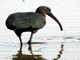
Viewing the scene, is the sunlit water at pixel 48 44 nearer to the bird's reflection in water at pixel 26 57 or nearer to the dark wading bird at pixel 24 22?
the bird's reflection in water at pixel 26 57

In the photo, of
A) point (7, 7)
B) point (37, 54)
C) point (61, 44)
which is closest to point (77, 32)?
point (61, 44)

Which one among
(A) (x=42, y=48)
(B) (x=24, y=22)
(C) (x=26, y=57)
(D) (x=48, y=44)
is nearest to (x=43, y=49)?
(A) (x=42, y=48)

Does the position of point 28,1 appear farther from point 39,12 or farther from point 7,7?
point 39,12

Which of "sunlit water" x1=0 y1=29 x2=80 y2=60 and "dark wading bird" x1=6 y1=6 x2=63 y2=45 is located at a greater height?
"dark wading bird" x1=6 y1=6 x2=63 y2=45

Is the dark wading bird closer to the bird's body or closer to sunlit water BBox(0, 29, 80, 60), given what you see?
the bird's body

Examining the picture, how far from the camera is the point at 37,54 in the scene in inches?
516

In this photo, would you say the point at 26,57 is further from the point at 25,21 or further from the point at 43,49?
the point at 25,21

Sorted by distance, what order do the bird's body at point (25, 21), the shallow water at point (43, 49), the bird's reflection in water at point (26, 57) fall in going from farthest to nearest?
1. the bird's body at point (25, 21)
2. the shallow water at point (43, 49)
3. the bird's reflection in water at point (26, 57)

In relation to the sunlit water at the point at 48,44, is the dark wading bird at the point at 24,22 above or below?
above

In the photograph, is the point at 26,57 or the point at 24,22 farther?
the point at 24,22

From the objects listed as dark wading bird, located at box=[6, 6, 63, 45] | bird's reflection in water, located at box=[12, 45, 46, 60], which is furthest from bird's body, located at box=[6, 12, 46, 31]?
bird's reflection in water, located at box=[12, 45, 46, 60]

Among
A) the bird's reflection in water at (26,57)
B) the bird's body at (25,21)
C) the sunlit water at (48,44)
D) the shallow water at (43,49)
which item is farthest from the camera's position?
the bird's body at (25,21)

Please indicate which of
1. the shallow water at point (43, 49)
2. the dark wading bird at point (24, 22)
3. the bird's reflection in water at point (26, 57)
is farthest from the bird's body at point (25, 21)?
the bird's reflection in water at point (26, 57)

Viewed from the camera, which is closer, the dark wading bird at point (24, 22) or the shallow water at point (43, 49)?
the shallow water at point (43, 49)
